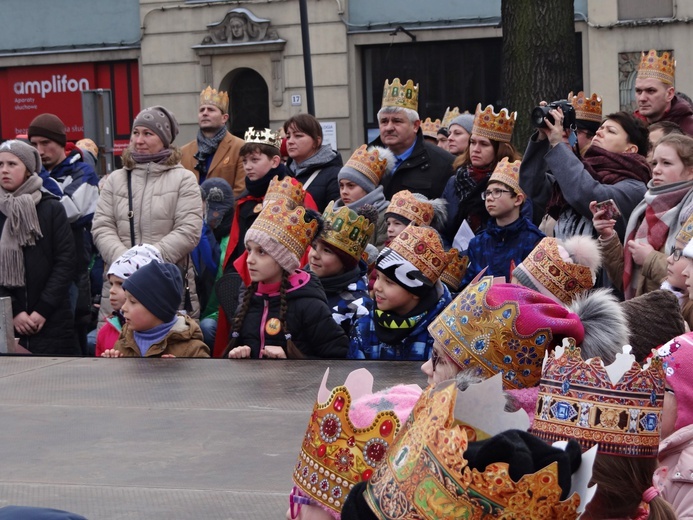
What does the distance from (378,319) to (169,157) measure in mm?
2550

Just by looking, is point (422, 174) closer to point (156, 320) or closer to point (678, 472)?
point (156, 320)

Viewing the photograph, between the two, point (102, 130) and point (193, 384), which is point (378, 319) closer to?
point (193, 384)

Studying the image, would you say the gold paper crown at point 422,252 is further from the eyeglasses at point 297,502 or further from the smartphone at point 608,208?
the eyeglasses at point 297,502

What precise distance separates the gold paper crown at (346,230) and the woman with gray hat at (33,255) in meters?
2.08

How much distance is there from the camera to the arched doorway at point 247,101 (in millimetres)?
26031

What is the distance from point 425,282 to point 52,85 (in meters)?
22.8

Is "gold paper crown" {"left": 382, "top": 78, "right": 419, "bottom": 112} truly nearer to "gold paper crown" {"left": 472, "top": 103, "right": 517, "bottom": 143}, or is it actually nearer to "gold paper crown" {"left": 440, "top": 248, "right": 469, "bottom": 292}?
"gold paper crown" {"left": 472, "top": 103, "right": 517, "bottom": 143}

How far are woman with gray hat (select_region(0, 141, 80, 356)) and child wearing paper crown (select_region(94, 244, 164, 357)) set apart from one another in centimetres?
96

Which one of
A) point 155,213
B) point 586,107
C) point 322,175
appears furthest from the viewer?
point 322,175

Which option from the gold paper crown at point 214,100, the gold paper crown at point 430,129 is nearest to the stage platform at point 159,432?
the gold paper crown at point 214,100

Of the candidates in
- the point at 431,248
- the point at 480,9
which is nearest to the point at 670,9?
the point at 480,9

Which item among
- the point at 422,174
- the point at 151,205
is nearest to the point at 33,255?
the point at 151,205

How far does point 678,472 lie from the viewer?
3428 mm

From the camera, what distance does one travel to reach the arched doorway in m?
26.0
